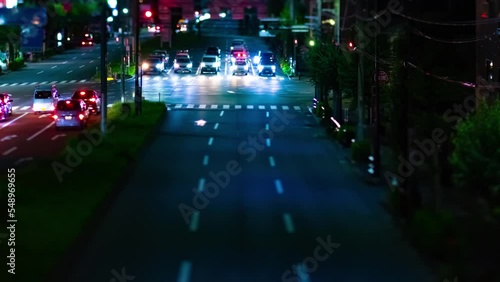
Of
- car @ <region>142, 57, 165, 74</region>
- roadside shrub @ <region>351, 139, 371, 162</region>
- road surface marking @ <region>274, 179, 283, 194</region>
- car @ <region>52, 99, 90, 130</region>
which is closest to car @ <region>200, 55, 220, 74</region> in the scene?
car @ <region>142, 57, 165, 74</region>

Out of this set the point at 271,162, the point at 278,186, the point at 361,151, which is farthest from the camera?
the point at 271,162

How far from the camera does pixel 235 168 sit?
1214 inches

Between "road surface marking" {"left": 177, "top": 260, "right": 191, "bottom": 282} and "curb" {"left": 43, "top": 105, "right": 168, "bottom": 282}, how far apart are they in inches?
74.5

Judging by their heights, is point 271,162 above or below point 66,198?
below

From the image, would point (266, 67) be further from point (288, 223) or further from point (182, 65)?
point (288, 223)

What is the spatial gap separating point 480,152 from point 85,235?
8.43 metres

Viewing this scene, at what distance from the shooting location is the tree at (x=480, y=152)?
18.2 meters

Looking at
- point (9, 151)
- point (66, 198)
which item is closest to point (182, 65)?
point (9, 151)

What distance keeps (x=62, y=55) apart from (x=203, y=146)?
265ft

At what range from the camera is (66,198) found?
2011cm

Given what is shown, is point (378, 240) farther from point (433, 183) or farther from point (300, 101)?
point (300, 101)

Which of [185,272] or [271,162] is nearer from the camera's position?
[185,272]

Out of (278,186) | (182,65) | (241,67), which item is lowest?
(278,186)

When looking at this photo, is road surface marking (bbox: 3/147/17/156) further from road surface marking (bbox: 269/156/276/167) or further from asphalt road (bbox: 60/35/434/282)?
road surface marking (bbox: 269/156/276/167)
